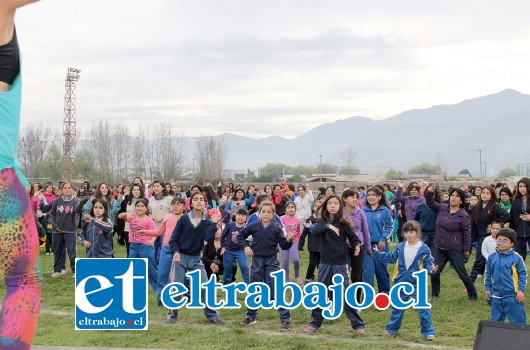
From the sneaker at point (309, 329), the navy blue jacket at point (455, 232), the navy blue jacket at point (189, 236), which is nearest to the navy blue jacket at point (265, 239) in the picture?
the navy blue jacket at point (189, 236)

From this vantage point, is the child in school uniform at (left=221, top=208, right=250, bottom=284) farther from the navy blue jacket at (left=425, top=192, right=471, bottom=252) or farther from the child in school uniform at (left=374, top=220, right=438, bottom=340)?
the navy blue jacket at (left=425, top=192, right=471, bottom=252)

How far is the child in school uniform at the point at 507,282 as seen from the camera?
7.26 m

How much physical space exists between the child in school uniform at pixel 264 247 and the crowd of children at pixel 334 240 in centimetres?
1

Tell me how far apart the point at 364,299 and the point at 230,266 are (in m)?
2.46

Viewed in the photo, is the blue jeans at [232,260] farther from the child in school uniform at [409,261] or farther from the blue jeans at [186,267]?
the child in school uniform at [409,261]

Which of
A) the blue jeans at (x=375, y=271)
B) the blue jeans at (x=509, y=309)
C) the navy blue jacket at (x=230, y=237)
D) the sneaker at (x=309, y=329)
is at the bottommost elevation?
the sneaker at (x=309, y=329)

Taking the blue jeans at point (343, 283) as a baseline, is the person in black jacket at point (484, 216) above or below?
above

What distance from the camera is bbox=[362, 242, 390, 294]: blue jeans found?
9.32 metres

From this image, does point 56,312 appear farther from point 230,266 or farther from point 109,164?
point 109,164

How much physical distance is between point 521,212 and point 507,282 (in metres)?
3.04

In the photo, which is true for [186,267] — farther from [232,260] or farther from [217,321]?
[232,260]

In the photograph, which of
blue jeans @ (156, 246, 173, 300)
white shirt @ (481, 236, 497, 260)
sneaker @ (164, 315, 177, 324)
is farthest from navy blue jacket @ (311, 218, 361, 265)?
white shirt @ (481, 236, 497, 260)

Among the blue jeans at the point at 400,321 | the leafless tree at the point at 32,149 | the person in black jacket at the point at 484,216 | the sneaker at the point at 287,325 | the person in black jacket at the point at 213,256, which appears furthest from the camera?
the leafless tree at the point at 32,149

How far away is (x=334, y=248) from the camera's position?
7.91 m
